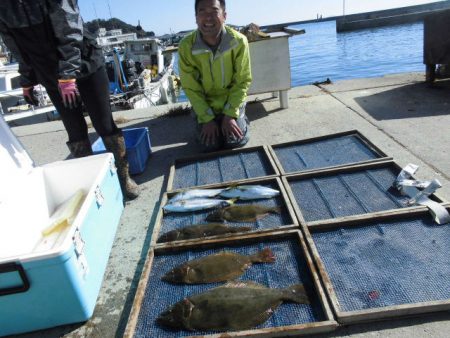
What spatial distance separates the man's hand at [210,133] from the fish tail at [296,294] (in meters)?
2.42

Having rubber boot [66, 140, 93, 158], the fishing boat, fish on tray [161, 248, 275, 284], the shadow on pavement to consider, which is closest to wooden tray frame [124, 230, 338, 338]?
fish on tray [161, 248, 275, 284]

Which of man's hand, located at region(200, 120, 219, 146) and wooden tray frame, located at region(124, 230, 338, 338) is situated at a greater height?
man's hand, located at region(200, 120, 219, 146)

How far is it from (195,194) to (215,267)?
105 cm

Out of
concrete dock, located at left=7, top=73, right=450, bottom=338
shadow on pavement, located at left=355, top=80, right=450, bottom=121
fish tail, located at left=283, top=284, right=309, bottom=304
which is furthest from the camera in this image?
shadow on pavement, located at left=355, top=80, right=450, bottom=121

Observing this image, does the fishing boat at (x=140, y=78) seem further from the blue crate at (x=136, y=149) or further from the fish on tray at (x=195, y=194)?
the fish on tray at (x=195, y=194)

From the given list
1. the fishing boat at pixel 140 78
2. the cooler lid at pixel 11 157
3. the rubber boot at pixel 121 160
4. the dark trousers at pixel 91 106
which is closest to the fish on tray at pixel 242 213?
the rubber boot at pixel 121 160

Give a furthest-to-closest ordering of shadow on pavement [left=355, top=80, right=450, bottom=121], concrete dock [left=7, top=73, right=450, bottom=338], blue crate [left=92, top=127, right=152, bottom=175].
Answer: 1. shadow on pavement [left=355, top=80, right=450, bottom=121]
2. blue crate [left=92, top=127, right=152, bottom=175]
3. concrete dock [left=7, top=73, right=450, bottom=338]

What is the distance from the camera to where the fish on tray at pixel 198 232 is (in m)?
2.71

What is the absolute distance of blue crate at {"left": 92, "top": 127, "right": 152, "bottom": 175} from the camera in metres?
4.00

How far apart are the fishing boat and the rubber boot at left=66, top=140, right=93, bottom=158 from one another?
859cm

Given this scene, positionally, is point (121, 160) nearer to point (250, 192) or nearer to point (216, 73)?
point (250, 192)

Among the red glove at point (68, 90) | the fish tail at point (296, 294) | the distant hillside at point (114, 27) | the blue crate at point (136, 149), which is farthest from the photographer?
the distant hillside at point (114, 27)

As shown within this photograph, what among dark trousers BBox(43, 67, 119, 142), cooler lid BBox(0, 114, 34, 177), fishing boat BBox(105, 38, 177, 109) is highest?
dark trousers BBox(43, 67, 119, 142)

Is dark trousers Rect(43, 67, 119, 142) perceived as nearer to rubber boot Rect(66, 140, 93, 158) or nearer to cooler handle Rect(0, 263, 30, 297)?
rubber boot Rect(66, 140, 93, 158)
